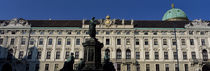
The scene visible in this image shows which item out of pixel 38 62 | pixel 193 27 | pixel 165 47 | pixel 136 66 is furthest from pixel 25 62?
pixel 193 27

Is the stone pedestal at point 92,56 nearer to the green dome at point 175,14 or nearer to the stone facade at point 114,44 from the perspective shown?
the stone facade at point 114,44

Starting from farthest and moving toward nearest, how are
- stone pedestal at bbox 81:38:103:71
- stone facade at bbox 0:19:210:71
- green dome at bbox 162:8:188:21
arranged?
green dome at bbox 162:8:188:21
stone facade at bbox 0:19:210:71
stone pedestal at bbox 81:38:103:71

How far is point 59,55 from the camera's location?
46656mm

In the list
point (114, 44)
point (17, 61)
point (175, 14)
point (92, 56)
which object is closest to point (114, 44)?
point (114, 44)

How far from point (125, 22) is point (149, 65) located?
1157 cm

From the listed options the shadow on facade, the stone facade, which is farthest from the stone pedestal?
the shadow on facade

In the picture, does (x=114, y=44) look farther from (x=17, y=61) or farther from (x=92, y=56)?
(x=92, y=56)

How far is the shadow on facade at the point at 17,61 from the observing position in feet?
148

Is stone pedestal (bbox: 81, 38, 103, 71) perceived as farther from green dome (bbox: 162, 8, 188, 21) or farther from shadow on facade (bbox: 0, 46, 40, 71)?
green dome (bbox: 162, 8, 188, 21)

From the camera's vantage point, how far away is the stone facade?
45.7m

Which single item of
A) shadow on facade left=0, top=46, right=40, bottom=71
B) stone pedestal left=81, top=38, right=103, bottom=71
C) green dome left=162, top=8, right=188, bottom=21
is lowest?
shadow on facade left=0, top=46, right=40, bottom=71

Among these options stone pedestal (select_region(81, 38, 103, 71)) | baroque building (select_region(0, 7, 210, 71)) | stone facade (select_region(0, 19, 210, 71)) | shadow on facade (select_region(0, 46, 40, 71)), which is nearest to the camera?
stone pedestal (select_region(81, 38, 103, 71))

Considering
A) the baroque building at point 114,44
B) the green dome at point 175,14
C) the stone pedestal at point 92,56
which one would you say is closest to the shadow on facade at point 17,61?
the baroque building at point 114,44

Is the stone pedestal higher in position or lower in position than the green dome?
lower
